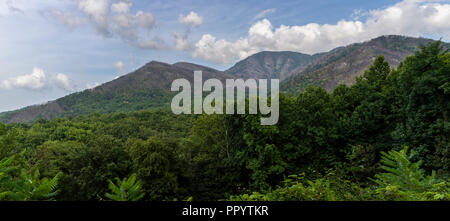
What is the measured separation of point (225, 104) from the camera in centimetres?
2297

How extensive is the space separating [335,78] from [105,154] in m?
199

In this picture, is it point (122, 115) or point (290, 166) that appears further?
point (122, 115)

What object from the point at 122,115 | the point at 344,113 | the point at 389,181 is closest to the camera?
the point at 389,181

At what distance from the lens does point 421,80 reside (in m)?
17.5

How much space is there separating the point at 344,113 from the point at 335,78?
186 m

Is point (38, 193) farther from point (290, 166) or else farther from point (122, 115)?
point (122, 115)
